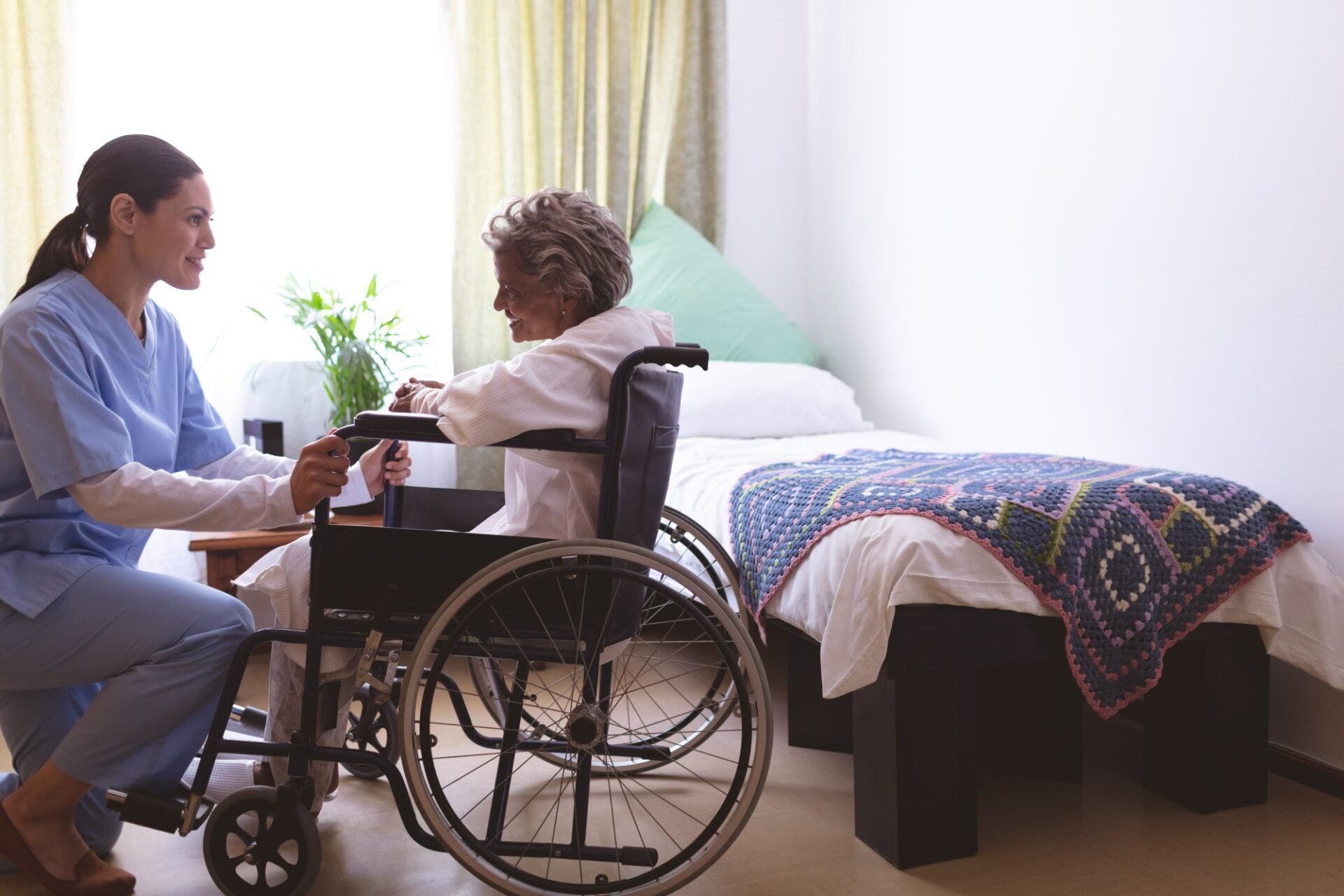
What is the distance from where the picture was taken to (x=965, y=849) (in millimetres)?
1672

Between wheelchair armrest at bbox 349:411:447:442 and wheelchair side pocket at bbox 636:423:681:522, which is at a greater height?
wheelchair armrest at bbox 349:411:447:442

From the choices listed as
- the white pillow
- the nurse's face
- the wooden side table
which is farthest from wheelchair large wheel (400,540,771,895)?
the white pillow

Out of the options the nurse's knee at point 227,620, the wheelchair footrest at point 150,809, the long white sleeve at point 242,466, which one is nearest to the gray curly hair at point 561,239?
the long white sleeve at point 242,466

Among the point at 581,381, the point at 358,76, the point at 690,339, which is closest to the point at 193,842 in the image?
the point at 581,381

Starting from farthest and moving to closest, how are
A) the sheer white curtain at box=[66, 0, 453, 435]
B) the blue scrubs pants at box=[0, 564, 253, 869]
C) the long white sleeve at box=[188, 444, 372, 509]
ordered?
A: the sheer white curtain at box=[66, 0, 453, 435]
the long white sleeve at box=[188, 444, 372, 509]
the blue scrubs pants at box=[0, 564, 253, 869]

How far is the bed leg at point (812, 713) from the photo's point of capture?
7.12 ft

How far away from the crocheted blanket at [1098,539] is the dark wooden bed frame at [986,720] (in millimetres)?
76

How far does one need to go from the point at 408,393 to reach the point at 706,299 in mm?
1873

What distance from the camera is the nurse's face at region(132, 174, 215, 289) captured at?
63.6 inches

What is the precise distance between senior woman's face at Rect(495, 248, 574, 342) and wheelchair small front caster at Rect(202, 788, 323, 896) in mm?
752

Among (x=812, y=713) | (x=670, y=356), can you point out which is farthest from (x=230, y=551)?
(x=670, y=356)

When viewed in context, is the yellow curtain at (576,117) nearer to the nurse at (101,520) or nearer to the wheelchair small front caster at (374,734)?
the wheelchair small front caster at (374,734)

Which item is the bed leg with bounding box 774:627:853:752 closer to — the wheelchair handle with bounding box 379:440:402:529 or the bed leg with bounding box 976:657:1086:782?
the bed leg with bounding box 976:657:1086:782

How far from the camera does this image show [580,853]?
4.71ft
